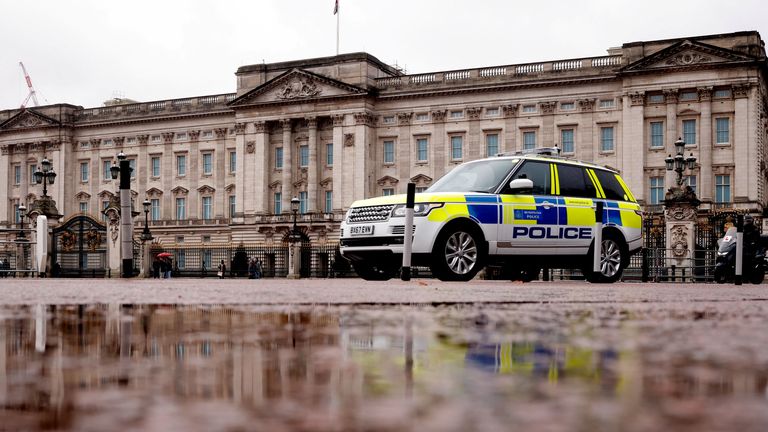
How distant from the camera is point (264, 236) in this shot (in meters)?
66.2

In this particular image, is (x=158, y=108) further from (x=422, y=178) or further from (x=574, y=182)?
(x=574, y=182)

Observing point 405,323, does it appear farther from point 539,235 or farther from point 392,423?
point 539,235

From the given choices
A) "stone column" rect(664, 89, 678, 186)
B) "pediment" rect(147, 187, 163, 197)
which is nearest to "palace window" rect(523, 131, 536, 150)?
"stone column" rect(664, 89, 678, 186)

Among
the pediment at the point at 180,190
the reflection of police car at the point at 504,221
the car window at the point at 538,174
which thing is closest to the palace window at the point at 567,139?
the pediment at the point at 180,190

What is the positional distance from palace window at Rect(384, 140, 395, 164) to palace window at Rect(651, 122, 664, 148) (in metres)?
18.0

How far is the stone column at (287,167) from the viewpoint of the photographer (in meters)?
65.8

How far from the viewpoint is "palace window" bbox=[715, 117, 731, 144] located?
177 ft

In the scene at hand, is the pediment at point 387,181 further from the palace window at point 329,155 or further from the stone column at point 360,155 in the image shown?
the palace window at point 329,155

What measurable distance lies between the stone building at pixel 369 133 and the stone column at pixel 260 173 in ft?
0.42

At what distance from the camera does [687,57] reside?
5403 centimetres

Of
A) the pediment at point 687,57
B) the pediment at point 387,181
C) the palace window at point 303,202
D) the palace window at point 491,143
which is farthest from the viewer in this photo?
the palace window at point 303,202

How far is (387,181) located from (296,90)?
9713 mm

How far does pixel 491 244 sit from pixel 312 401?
11.8 m

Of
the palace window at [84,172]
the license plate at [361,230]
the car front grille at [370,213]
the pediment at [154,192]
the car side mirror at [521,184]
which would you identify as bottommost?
the license plate at [361,230]
